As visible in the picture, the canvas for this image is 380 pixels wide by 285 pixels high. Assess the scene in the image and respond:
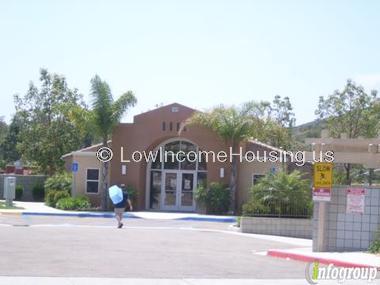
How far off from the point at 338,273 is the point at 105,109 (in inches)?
908

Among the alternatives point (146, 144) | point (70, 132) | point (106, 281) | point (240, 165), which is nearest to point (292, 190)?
point (240, 165)

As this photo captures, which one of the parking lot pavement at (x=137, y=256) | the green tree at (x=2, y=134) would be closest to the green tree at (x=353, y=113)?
the parking lot pavement at (x=137, y=256)

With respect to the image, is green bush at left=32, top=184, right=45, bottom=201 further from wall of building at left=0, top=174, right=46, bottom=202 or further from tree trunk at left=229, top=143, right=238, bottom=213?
tree trunk at left=229, top=143, right=238, bottom=213

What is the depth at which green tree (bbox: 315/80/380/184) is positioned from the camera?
1631 inches

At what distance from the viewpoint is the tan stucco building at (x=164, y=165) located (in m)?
34.6

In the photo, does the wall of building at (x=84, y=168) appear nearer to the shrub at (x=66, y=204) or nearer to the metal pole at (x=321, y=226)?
the shrub at (x=66, y=204)

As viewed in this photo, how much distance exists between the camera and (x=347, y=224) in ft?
57.1

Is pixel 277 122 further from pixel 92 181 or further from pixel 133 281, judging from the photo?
pixel 133 281

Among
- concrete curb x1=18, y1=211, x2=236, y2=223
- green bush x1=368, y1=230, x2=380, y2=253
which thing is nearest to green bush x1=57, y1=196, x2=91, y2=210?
concrete curb x1=18, y1=211, x2=236, y2=223

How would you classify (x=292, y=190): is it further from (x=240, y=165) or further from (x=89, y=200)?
(x=89, y=200)

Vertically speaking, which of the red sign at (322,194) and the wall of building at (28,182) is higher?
the red sign at (322,194)

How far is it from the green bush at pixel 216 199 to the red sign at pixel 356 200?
16231mm

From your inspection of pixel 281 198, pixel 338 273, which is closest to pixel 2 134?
pixel 281 198

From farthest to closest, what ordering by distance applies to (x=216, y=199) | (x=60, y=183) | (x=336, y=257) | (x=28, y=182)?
1. (x=28, y=182)
2. (x=60, y=183)
3. (x=216, y=199)
4. (x=336, y=257)
